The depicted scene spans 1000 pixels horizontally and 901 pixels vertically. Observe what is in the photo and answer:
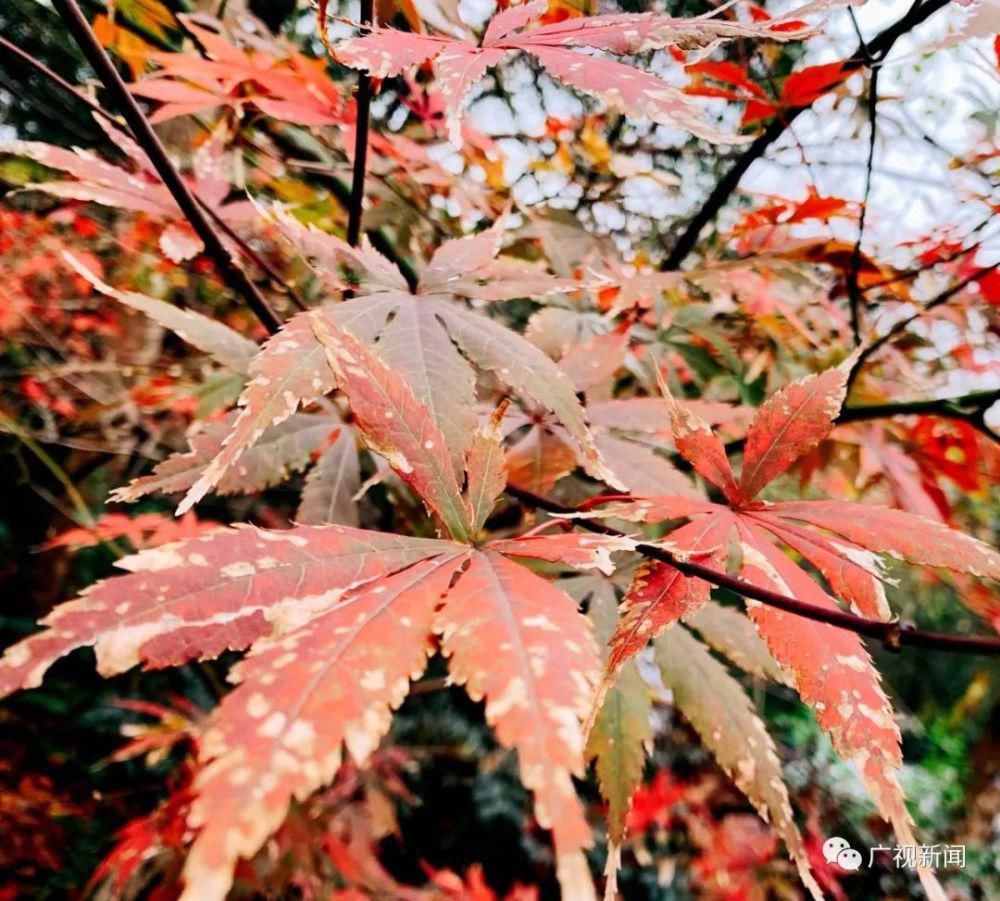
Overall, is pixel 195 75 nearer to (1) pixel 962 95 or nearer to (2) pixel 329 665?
(2) pixel 329 665

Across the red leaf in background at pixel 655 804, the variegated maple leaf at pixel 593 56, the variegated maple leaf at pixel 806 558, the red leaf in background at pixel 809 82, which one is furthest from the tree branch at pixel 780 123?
the red leaf in background at pixel 655 804

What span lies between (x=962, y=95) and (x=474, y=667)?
925 mm

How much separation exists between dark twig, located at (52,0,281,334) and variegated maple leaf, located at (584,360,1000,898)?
14.7 inches

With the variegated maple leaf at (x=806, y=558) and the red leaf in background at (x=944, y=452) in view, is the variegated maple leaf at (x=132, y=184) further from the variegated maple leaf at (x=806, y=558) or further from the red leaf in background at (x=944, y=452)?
the red leaf in background at (x=944, y=452)

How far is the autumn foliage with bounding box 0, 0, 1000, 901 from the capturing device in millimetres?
263

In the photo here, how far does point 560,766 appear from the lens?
0.77 feet

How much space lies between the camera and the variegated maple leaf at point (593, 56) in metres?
0.37

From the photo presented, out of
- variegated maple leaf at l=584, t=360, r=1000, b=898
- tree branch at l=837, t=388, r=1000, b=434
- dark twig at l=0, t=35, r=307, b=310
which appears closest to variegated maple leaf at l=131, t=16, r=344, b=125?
dark twig at l=0, t=35, r=307, b=310

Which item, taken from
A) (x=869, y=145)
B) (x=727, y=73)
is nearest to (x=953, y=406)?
(x=869, y=145)

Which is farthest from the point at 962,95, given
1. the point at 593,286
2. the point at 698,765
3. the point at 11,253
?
the point at 11,253

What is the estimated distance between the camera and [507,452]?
0.68 meters

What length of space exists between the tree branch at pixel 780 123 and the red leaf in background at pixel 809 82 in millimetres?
13

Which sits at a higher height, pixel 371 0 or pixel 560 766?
pixel 371 0

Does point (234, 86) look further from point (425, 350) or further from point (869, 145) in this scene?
point (869, 145)
